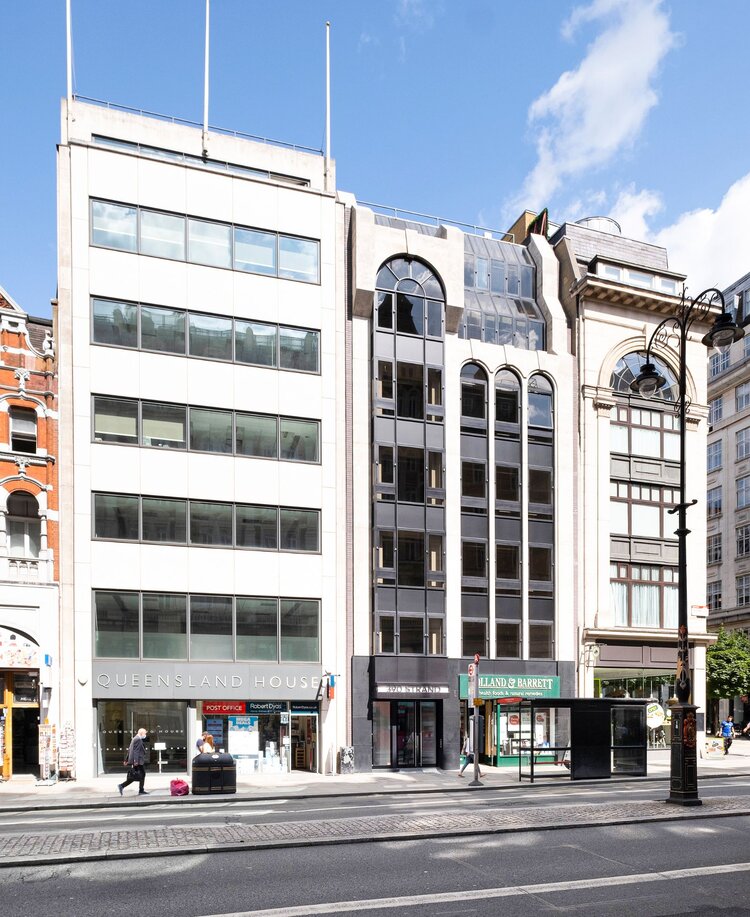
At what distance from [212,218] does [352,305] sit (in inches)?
267

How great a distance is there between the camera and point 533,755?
1209 inches

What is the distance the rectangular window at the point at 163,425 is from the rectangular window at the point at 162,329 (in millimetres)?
2256

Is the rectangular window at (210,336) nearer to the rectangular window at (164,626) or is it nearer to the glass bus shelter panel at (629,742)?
the rectangular window at (164,626)

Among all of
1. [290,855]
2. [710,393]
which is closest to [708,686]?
[710,393]

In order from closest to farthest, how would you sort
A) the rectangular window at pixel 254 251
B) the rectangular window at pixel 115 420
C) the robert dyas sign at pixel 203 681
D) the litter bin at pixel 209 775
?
the litter bin at pixel 209 775
the robert dyas sign at pixel 203 681
the rectangular window at pixel 115 420
the rectangular window at pixel 254 251

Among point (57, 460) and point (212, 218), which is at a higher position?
point (212, 218)

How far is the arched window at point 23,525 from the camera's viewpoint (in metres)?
34.0

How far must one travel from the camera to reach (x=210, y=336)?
1448 inches

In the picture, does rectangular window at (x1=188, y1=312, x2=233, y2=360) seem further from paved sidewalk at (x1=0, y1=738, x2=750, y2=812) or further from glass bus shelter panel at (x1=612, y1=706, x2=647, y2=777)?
glass bus shelter panel at (x1=612, y1=706, x2=647, y2=777)

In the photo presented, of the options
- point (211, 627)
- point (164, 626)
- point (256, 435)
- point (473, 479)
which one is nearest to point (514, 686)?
point (473, 479)

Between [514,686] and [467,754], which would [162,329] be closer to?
[467,754]

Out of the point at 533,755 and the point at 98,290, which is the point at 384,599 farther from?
the point at 98,290

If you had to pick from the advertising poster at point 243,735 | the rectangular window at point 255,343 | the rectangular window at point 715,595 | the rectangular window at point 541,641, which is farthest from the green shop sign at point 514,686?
the rectangular window at point 715,595

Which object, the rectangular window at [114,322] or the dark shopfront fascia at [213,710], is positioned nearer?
the dark shopfront fascia at [213,710]
